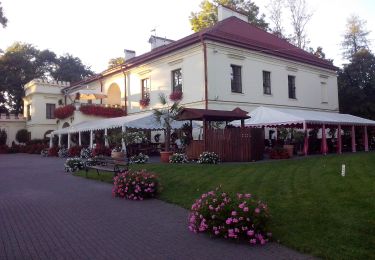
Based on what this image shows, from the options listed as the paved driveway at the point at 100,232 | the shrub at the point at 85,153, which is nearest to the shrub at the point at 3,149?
the shrub at the point at 85,153

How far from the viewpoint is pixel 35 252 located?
16.8ft

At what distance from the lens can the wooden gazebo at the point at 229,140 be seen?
16.2 m

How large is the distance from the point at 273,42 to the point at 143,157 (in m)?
15.1

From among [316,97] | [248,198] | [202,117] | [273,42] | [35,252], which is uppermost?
[273,42]

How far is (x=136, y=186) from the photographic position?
9.12 m

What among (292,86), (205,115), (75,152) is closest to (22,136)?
(75,152)

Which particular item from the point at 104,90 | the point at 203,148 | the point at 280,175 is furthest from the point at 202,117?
the point at 104,90

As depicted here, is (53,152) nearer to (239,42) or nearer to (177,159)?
(177,159)

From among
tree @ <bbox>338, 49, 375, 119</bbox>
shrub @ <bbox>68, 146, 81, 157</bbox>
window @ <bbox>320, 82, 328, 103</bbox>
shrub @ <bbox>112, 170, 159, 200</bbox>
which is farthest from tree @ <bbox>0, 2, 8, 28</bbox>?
tree @ <bbox>338, 49, 375, 119</bbox>

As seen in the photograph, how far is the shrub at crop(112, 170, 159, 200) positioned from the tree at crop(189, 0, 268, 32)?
28.9 m

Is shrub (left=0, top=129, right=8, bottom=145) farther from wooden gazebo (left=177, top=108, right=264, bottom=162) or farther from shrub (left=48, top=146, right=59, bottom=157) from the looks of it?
wooden gazebo (left=177, top=108, right=264, bottom=162)

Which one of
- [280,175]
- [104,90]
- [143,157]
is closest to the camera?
[280,175]

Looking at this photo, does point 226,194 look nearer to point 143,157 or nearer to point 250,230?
point 250,230

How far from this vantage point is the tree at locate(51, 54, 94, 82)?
52.4 metres
